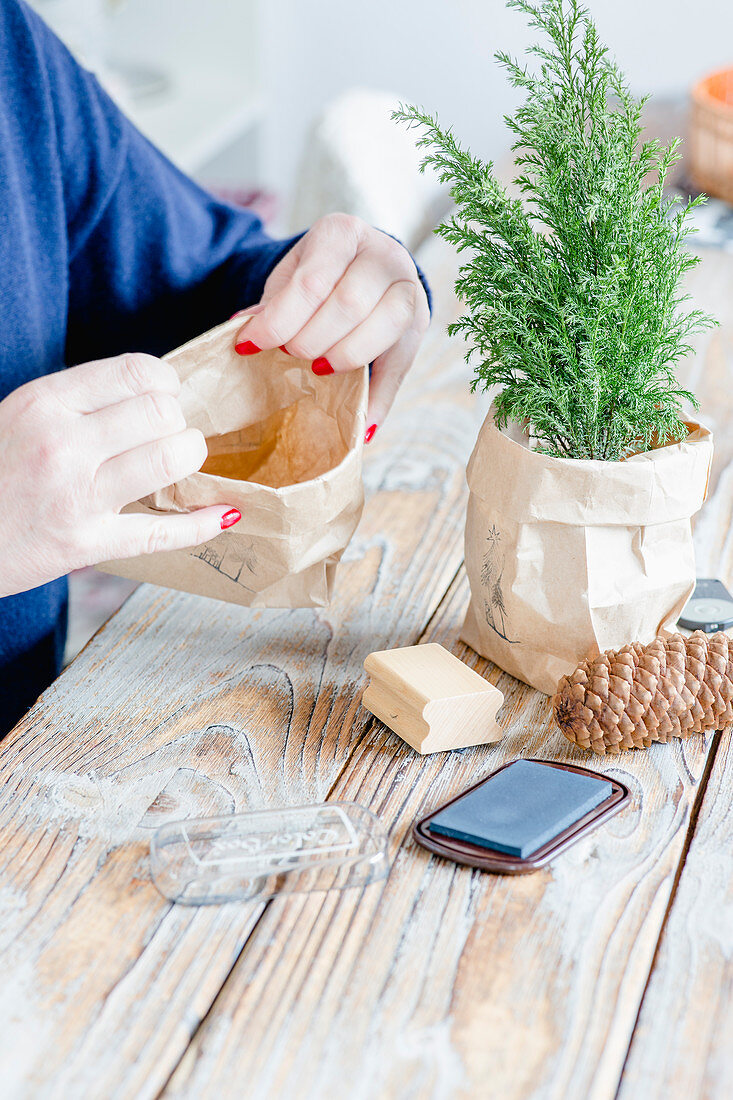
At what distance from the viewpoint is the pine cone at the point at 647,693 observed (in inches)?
22.9

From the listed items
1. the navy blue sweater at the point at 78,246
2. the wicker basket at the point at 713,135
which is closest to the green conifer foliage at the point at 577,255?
the navy blue sweater at the point at 78,246

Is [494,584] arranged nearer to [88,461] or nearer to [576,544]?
[576,544]

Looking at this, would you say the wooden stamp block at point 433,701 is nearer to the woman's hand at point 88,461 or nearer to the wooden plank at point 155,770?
the wooden plank at point 155,770

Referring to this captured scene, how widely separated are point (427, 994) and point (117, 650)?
0.36 metres

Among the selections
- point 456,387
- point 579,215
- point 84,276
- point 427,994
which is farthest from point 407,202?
point 427,994

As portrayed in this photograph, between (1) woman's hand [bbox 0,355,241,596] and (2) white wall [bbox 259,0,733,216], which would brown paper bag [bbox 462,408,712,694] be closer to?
(1) woman's hand [bbox 0,355,241,596]

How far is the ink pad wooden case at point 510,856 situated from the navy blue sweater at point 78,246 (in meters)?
0.49

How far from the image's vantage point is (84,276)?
104 centimetres

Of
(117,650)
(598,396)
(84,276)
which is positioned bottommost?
(117,650)

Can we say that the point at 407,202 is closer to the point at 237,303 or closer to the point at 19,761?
the point at 237,303

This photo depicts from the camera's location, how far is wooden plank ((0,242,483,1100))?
448 millimetres

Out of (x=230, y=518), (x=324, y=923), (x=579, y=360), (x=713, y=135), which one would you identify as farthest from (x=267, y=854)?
(x=713, y=135)

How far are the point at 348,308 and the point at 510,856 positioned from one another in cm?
41

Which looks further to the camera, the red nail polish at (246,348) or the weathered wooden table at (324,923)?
the red nail polish at (246,348)
